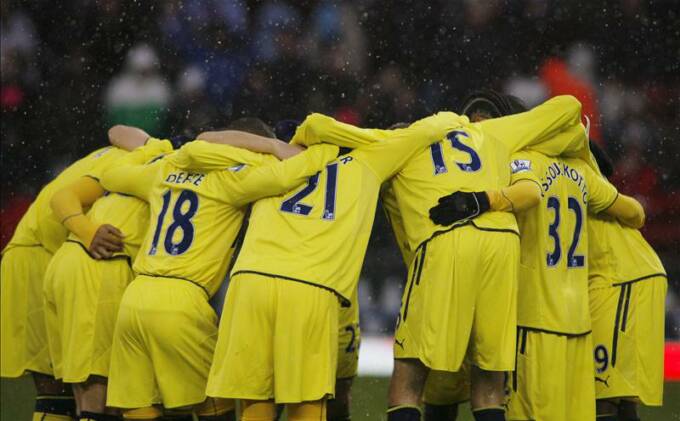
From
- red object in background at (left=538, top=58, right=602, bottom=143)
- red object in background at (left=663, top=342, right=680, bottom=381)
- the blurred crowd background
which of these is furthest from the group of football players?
the blurred crowd background

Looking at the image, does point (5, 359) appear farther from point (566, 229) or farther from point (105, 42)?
point (105, 42)

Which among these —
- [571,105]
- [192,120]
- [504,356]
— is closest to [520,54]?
[192,120]

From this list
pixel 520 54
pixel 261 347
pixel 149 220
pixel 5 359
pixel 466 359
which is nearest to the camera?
pixel 261 347

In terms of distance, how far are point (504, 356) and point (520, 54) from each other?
7.11 meters

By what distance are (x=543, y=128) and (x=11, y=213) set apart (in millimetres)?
7677

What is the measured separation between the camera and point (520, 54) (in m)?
12.4

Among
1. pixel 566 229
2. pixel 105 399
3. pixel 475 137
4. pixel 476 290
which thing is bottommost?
pixel 105 399

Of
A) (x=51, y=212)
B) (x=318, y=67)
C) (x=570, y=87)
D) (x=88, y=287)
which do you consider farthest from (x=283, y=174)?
(x=570, y=87)

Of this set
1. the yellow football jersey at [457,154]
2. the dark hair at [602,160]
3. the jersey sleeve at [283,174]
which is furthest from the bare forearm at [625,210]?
the jersey sleeve at [283,174]

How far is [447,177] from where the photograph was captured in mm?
5945

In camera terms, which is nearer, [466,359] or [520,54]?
[466,359]

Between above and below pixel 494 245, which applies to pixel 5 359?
below

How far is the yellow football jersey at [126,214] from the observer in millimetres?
6531

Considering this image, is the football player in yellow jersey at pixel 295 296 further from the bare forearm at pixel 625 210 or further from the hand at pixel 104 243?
the bare forearm at pixel 625 210
